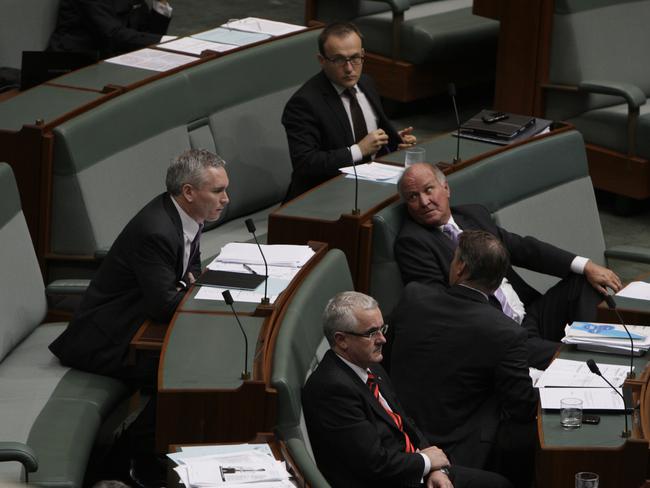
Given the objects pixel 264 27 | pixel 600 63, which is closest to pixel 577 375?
pixel 264 27

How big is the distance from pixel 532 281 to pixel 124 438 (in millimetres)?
1891

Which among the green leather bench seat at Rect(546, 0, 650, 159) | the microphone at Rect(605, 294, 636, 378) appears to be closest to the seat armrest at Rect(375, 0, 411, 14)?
the green leather bench seat at Rect(546, 0, 650, 159)

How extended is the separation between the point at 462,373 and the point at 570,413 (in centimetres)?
36

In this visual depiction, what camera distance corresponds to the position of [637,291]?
4477 millimetres

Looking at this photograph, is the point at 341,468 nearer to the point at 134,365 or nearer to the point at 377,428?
the point at 377,428

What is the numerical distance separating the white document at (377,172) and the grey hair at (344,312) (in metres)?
1.47

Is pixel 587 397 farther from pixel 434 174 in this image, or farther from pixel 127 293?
pixel 127 293

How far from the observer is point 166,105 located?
524cm

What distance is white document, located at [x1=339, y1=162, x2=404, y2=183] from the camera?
4.96 m

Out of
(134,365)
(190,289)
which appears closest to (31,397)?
(134,365)

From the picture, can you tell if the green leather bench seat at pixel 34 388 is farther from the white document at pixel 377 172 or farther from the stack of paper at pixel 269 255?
the white document at pixel 377 172

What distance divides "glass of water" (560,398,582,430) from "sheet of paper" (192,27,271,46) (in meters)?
2.92

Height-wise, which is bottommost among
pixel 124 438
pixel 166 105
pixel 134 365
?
pixel 124 438

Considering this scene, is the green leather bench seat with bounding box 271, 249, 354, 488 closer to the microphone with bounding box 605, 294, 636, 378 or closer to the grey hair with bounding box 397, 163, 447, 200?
the grey hair with bounding box 397, 163, 447, 200
